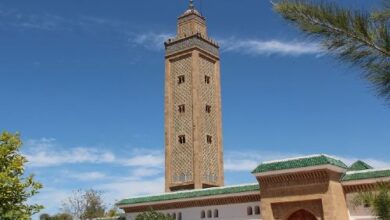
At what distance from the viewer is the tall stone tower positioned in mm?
38344

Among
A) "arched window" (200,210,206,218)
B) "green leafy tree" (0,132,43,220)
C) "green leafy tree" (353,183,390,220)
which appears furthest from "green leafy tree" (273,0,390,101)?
"arched window" (200,210,206,218)

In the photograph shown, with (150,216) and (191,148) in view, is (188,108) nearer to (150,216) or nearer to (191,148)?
(191,148)

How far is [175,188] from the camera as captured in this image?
3847 centimetres

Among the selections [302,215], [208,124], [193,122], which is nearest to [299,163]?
[302,215]

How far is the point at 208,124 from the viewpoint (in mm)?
40281

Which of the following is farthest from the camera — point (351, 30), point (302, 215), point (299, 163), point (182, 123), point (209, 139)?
point (209, 139)

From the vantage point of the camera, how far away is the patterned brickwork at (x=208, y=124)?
38.8 meters

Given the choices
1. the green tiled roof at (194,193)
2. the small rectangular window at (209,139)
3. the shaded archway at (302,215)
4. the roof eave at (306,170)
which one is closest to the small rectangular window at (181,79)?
the small rectangular window at (209,139)

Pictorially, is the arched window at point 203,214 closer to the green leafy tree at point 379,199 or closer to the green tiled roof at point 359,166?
the green tiled roof at point 359,166

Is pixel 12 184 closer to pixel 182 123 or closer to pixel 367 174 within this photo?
pixel 367 174

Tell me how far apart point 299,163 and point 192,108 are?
16.4 m

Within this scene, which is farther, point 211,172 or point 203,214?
point 211,172

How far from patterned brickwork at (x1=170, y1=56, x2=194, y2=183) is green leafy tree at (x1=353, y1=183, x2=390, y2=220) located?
25.7 metres

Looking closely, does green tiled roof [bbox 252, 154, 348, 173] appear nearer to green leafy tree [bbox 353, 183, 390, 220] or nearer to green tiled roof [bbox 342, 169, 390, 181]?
green tiled roof [bbox 342, 169, 390, 181]
